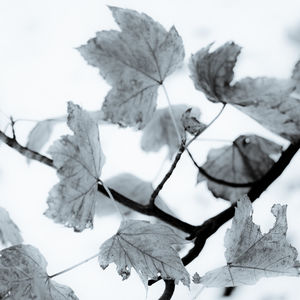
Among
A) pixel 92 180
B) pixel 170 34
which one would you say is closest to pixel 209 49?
pixel 170 34

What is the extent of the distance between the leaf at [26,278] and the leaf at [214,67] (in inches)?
7.3

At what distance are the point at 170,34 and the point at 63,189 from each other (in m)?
0.15

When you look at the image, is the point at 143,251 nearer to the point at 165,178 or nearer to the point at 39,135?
the point at 165,178

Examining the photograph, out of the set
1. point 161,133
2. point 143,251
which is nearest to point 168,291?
point 143,251

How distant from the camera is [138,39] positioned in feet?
1.41

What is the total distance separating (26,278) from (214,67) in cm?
22

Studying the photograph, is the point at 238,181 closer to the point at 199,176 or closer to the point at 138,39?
the point at 199,176

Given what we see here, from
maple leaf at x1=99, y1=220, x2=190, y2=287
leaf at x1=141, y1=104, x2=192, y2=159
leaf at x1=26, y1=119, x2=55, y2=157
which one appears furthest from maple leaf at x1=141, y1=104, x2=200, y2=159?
maple leaf at x1=99, y1=220, x2=190, y2=287

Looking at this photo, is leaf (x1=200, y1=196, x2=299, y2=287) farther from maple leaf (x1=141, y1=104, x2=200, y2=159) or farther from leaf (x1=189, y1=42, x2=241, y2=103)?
maple leaf (x1=141, y1=104, x2=200, y2=159)

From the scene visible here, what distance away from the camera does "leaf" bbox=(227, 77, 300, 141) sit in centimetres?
40

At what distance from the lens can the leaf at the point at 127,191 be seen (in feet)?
1.75

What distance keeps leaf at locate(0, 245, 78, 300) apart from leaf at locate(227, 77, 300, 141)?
0.65 ft

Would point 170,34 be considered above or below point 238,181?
above

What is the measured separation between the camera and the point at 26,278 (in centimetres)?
40
